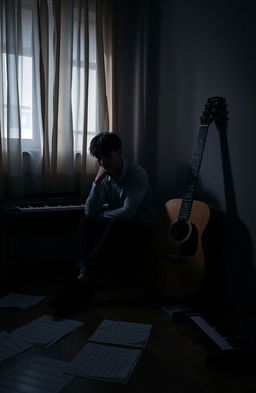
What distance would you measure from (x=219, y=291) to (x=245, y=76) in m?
1.28

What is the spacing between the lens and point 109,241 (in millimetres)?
2336

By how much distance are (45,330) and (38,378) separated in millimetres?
431

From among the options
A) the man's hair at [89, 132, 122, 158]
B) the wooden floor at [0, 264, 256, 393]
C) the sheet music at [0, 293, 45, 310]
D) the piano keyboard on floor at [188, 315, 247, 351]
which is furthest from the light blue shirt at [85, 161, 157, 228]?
the piano keyboard on floor at [188, 315, 247, 351]

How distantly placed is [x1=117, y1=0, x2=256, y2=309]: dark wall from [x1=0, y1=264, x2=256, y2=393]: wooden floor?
0.51m

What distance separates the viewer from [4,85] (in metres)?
2.90

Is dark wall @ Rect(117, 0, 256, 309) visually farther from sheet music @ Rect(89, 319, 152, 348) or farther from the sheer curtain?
sheet music @ Rect(89, 319, 152, 348)

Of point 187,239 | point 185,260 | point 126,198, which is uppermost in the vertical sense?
point 126,198

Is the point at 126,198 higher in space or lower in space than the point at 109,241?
higher

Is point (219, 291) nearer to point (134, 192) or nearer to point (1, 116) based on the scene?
point (134, 192)

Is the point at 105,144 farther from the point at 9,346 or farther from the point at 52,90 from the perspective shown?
the point at 9,346

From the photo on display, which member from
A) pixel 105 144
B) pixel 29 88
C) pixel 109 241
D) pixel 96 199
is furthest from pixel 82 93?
pixel 109 241

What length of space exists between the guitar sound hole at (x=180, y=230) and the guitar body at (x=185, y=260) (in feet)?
0.06

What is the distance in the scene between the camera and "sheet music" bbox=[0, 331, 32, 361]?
1.70m

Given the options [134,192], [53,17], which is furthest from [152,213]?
[53,17]
